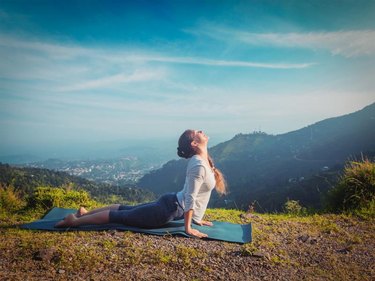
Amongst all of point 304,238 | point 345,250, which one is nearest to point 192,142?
point 304,238

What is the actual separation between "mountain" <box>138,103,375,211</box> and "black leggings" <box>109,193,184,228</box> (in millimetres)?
37831

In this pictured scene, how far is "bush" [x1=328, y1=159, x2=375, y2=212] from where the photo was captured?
295 inches

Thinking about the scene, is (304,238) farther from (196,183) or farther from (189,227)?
(196,183)

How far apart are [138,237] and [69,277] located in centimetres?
158

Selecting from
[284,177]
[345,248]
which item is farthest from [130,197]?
[345,248]

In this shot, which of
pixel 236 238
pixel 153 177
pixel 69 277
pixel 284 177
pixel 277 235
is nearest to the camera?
pixel 69 277

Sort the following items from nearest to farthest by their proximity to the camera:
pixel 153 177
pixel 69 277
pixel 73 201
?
pixel 69 277 < pixel 73 201 < pixel 153 177

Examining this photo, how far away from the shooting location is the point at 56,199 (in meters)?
7.66

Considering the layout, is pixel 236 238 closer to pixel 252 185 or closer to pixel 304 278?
pixel 304 278

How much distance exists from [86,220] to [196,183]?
204cm

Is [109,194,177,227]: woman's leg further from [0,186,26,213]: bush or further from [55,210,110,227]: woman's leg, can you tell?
[0,186,26,213]: bush

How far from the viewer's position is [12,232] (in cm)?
514

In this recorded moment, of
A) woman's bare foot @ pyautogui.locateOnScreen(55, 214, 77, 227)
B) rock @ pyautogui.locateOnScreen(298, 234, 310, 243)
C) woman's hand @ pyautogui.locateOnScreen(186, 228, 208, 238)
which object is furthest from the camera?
rock @ pyautogui.locateOnScreen(298, 234, 310, 243)

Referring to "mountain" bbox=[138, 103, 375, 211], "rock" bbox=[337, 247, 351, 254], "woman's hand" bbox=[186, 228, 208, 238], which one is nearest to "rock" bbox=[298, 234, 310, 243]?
"rock" bbox=[337, 247, 351, 254]
